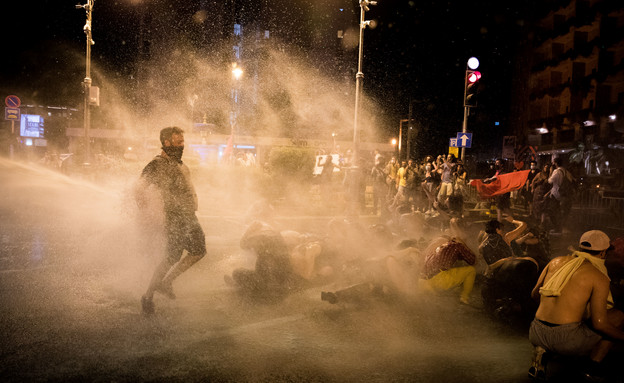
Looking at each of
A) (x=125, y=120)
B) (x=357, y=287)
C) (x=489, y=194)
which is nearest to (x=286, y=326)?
(x=357, y=287)

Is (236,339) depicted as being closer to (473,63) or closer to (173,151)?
(173,151)

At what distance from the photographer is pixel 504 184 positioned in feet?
29.8

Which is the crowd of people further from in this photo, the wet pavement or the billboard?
the billboard

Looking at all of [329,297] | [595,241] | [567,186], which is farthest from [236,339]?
[567,186]

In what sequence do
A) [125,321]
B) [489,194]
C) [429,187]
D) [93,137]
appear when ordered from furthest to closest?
[93,137] < [429,187] < [489,194] < [125,321]

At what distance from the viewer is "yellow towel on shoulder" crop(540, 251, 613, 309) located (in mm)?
3004

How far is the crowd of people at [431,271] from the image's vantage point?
9.85 feet

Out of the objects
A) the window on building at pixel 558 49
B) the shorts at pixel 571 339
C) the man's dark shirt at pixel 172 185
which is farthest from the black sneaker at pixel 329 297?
the window on building at pixel 558 49

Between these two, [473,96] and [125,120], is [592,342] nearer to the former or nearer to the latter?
[473,96]

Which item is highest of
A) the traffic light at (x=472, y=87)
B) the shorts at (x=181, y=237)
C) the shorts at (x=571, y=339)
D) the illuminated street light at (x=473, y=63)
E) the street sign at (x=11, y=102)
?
the street sign at (x=11, y=102)

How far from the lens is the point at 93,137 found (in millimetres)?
40281

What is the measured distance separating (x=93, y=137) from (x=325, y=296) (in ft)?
135

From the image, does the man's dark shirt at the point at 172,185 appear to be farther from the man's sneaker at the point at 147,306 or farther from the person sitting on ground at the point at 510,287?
the person sitting on ground at the point at 510,287

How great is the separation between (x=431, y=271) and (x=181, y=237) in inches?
113
